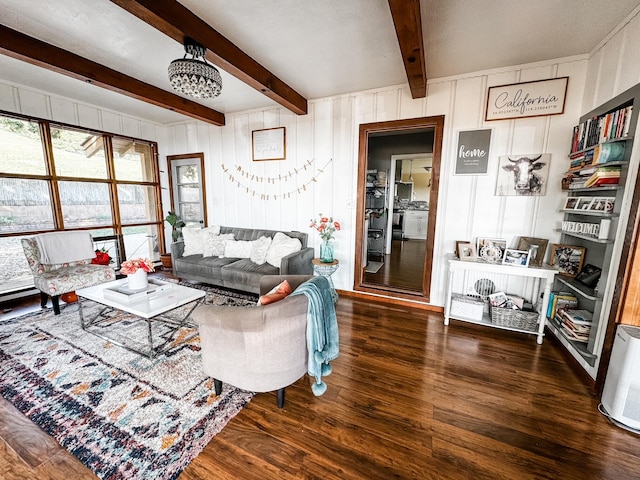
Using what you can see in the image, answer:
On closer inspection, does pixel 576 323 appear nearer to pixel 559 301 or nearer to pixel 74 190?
pixel 559 301

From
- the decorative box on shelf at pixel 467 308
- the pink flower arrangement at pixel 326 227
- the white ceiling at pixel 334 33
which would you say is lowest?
the decorative box on shelf at pixel 467 308

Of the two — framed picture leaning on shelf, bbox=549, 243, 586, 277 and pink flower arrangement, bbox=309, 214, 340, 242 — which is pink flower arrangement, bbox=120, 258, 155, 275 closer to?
pink flower arrangement, bbox=309, 214, 340, 242

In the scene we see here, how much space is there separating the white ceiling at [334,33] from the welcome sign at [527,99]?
222 mm

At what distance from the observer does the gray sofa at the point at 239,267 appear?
11.0 ft

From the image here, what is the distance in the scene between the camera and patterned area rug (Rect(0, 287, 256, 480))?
141 centimetres

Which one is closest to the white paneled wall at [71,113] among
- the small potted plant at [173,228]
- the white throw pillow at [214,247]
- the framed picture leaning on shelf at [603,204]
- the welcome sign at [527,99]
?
the small potted plant at [173,228]

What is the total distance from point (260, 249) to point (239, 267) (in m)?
0.39

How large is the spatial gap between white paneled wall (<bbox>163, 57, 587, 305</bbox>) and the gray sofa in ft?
0.90

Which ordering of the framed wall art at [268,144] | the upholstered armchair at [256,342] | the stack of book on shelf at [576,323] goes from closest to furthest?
the upholstered armchair at [256,342] < the stack of book on shelf at [576,323] < the framed wall art at [268,144]

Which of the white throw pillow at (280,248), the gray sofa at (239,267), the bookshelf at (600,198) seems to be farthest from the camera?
the white throw pillow at (280,248)

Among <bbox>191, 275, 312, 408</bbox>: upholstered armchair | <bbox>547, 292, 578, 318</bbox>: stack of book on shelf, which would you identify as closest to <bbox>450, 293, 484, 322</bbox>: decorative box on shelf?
<bbox>547, 292, 578, 318</bbox>: stack of book on shelf

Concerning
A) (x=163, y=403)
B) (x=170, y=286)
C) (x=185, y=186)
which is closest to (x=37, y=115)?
(x=185, y=186)

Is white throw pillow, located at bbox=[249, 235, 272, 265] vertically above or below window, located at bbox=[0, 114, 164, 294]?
below

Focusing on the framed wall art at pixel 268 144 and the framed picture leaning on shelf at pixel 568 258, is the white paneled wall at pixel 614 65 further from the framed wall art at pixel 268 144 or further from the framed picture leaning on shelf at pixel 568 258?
the framed wall art at pixel 268 144
